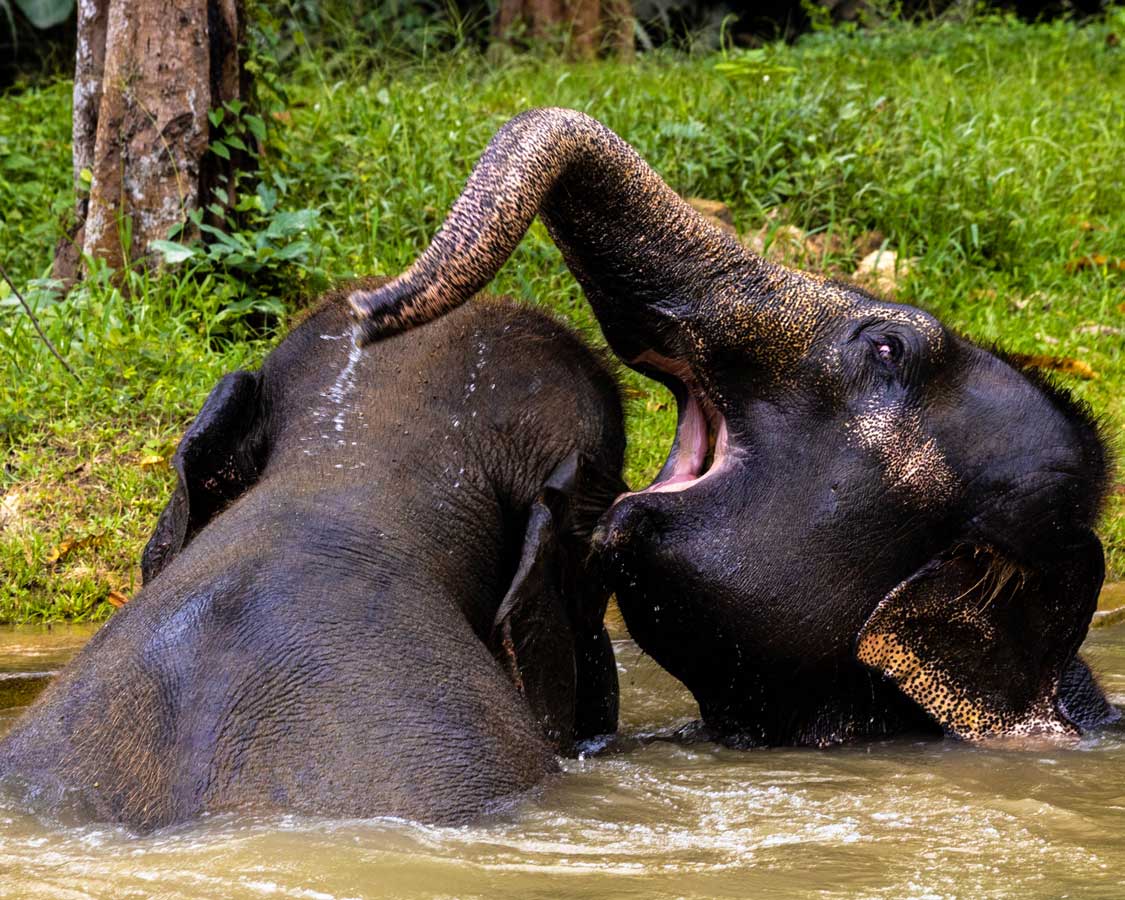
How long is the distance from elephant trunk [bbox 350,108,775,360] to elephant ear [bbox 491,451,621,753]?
13.6 inches

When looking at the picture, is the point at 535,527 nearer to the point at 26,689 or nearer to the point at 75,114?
the point at 26,689

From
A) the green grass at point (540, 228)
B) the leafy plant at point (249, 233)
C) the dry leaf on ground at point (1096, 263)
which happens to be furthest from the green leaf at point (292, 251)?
the dry leaf on ground at point (1096, 263)

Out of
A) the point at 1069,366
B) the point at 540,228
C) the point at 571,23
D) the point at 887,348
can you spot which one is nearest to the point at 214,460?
the point at 887,348

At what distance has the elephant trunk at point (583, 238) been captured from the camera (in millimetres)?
2752

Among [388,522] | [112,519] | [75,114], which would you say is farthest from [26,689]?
[75,114]

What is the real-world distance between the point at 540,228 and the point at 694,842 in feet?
13.7

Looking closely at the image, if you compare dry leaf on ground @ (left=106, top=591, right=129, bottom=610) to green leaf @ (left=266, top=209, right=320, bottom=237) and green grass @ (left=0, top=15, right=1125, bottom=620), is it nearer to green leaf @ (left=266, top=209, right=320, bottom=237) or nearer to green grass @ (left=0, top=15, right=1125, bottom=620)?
green grass @ (left=0, top=15, right=1125, bottom=620)

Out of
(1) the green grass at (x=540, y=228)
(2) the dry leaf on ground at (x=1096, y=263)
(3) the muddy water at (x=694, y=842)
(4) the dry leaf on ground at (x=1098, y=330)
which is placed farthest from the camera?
(2) the dry leaf on ground at (x=1096, y=263)

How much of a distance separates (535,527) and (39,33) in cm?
979

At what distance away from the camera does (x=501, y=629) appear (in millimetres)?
3047

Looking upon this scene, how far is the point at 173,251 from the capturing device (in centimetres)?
561

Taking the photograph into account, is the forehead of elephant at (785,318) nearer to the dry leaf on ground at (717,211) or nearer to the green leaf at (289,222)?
the green leaf at (289,222)

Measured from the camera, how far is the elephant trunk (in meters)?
2.75

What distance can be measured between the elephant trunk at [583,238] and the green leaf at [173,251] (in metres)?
2.55
